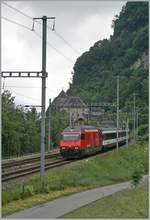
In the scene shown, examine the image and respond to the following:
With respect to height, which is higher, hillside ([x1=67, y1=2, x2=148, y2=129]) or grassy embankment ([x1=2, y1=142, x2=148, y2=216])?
hillside ([x1=67, y1=2, x2=148, y2=129])

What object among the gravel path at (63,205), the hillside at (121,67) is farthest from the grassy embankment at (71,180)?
the hillside at (121,67)

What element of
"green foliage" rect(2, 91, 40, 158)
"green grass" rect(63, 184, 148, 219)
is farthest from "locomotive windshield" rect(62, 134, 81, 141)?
"green grass" rect(63, 184, 148, 219)

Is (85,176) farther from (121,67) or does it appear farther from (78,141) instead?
(121,67)

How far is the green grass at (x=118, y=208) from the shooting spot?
19.9m

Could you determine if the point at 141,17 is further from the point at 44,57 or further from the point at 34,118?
the point at 44,57

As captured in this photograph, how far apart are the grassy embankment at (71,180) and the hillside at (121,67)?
47883 mm

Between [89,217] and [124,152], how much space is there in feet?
110

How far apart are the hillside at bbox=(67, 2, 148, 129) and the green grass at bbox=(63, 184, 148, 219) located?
63664 mm

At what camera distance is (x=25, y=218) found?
19.0 metres

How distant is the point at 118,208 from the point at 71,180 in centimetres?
953

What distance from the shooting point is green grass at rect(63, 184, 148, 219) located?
65.2 ft

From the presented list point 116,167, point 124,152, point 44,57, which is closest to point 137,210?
point 44,57

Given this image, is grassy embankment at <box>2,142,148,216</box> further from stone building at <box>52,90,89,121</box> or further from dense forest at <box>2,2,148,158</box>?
stone building at <box>52,90,89,121</box>

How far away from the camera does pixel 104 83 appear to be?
115m
